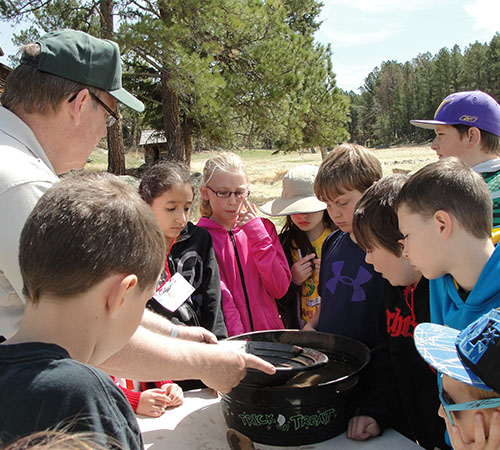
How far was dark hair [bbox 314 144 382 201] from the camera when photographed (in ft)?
7.42

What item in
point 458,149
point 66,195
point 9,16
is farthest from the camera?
point 9,16

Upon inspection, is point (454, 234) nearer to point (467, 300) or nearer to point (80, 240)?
point (467, 300)

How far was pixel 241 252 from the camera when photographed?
275 centimetres

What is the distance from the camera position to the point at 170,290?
90.9 inches

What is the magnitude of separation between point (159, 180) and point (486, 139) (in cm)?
170

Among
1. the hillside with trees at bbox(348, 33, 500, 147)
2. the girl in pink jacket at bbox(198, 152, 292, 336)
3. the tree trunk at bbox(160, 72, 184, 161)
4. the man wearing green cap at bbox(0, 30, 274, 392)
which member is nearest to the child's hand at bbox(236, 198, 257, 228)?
the girl in pink jacket at bbox(198, 152, 292, 336)

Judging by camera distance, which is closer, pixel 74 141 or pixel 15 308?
pixel 15 308

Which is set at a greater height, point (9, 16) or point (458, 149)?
point (9, 16)

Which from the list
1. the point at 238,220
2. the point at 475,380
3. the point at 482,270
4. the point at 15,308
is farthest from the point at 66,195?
the point at 238,220

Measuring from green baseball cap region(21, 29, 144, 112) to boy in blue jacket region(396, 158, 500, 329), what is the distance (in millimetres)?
1042

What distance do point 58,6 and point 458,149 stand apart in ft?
35.2

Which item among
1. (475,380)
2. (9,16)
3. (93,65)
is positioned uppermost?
(9,16)

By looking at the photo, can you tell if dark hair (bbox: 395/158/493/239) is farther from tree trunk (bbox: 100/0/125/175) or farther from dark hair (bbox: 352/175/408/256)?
tree trunk (bbox: 100/0/125/175)

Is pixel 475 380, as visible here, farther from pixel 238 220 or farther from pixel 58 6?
pixel 58 6
